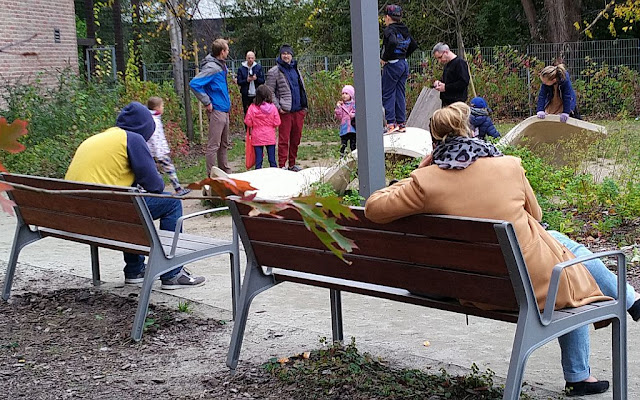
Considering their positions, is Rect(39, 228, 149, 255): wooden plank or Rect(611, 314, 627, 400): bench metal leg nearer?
Rect(611, 314, 627, 400): bench metal leg

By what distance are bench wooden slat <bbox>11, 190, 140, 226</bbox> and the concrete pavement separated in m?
0.77

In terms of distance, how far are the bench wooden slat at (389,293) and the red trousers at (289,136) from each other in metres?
8.29

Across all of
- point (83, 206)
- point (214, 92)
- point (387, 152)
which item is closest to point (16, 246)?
point (83, 206)

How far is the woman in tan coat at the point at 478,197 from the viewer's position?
348 cm

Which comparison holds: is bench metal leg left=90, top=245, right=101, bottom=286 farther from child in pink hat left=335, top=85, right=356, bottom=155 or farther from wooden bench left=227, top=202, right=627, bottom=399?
child in pink hat left=335, top=85, right=356, bottom=155

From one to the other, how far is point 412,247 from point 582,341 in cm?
92

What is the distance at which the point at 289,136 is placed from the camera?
12812 mm

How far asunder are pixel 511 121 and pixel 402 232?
724 inches

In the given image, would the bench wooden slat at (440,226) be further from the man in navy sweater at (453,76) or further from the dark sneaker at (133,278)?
the man in navy sweater at (453,76)

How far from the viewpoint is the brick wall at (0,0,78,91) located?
19.0 metres

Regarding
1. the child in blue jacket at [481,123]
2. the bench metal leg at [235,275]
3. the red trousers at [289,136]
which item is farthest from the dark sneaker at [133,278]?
the red trousers at [289,136]

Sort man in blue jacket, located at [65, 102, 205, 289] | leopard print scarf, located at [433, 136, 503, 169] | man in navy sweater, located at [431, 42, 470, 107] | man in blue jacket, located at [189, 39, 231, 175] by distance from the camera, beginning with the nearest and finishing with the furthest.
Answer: leopard print scarf, located at [433, 136, 503, 169]
man in blue jacket, located at [65, 102, 205, 289]
man in navy sweater, located at [431, 42, 470, 107]
man in blue jacket, located at [189, 39, 231, 175]

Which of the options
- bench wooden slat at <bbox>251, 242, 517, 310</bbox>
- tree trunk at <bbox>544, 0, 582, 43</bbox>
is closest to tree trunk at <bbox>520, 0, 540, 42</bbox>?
tree trunk at <bbox>544, 0, 582, 43</bbox>

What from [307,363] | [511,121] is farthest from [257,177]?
[511,121]
